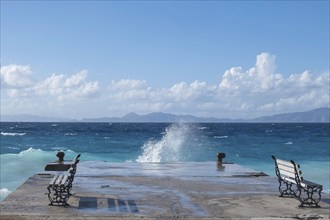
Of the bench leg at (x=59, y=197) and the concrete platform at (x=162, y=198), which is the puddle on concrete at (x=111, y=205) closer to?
the concrete platform at (x=162, y=198)

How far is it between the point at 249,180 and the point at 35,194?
254 inches

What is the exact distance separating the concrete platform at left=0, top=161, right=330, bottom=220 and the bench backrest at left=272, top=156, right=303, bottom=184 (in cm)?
50

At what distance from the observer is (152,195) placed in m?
12.4

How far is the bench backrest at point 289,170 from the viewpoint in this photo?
11547 millimetres

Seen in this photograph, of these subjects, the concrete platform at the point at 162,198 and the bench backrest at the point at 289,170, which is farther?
the bench backrest at the point at 289,170

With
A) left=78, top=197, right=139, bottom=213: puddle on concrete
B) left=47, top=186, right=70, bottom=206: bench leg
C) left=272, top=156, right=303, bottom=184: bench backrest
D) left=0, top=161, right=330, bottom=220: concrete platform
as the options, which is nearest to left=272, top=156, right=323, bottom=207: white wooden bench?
left=272, top=156, right=303, bottom=184: bench backrest

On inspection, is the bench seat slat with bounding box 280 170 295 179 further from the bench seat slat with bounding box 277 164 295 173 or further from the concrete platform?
the concrete platform

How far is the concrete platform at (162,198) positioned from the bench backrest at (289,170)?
0.50 meters

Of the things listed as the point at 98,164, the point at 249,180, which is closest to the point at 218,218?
the point at 249,180

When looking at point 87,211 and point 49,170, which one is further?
point 49,170

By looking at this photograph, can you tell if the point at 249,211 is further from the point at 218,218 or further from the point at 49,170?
the point at 49,170

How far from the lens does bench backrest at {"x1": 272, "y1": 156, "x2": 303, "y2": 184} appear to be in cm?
1155

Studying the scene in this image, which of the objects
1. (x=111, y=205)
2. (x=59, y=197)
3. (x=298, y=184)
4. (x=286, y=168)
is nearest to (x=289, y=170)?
(x=286, y=168)

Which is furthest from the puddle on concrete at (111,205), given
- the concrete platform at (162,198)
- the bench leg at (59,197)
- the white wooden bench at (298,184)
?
the white wooden bench at (298,184)
